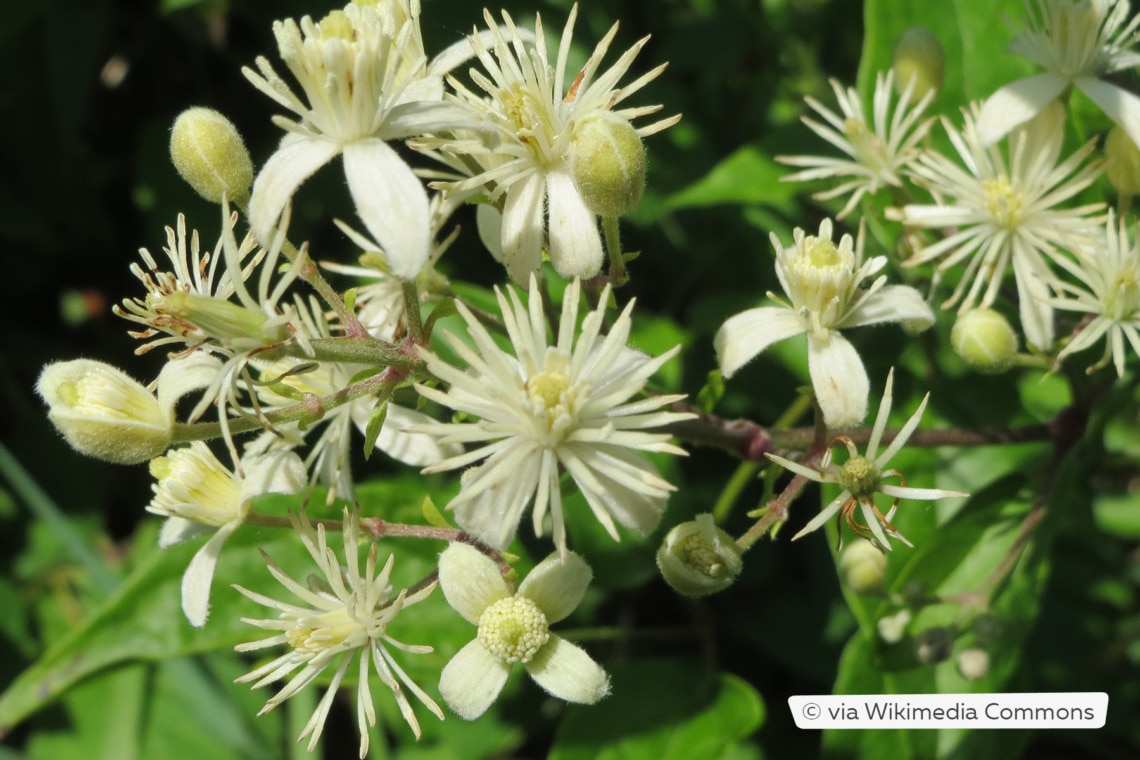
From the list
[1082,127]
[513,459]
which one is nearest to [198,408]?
[513,459]

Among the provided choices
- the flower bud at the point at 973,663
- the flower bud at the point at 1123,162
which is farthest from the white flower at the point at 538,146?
the flower bud at the point at 973,663

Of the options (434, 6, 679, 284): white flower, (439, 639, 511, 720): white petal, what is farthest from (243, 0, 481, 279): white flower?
(439, 639, 511, 720): white petal

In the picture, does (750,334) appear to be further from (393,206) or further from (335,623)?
(335,623)

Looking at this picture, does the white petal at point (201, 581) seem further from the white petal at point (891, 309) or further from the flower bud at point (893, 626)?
the flower bud at point (893, 626)

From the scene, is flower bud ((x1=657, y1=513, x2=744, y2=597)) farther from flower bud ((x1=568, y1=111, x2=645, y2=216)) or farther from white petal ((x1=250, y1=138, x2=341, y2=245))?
white petal ((x1=250, y1=138, x2=341, y2=245))

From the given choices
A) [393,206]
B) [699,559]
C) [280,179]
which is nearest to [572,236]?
[393,206]
